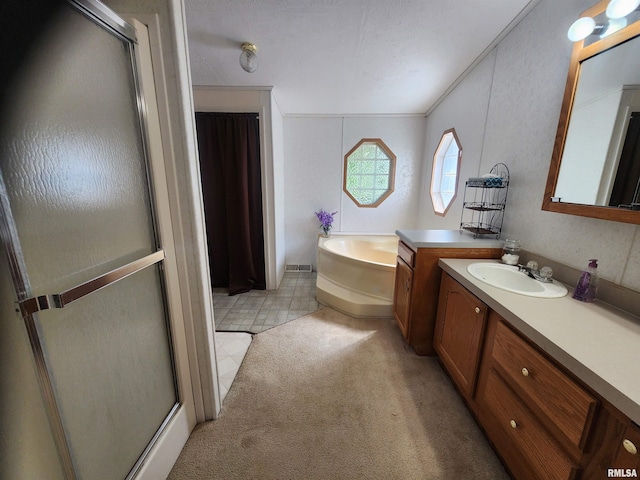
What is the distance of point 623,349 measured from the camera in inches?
30.2

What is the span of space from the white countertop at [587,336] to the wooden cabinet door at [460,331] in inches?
5.5

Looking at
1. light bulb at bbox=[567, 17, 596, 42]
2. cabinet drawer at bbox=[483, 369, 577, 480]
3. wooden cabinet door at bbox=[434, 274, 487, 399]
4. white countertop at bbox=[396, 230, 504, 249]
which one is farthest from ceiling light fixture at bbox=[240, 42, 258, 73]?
cabinet drawer at bbox=[483, 369, 577, 480]

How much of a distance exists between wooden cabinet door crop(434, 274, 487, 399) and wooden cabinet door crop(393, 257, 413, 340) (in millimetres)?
212

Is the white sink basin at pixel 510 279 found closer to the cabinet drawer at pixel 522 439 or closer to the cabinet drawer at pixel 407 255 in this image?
the cabinet drawer at pixel 407 255

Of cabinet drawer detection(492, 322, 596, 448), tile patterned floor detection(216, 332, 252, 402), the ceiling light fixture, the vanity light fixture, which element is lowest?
tile patterned floor detection(216, 332, 252, 402)

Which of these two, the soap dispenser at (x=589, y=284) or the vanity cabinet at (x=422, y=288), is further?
the vanity cabinet at (x=422, y=288)

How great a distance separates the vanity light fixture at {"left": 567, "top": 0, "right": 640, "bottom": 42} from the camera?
97 centimetres

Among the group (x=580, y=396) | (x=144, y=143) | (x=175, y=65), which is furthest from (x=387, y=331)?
(x=175, y=65)

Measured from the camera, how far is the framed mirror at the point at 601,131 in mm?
970

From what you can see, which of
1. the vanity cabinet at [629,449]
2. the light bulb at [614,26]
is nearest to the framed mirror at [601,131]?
the light bulb at [614,26]

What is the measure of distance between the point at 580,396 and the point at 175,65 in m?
1.85

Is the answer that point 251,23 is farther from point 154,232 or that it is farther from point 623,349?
point 623,349

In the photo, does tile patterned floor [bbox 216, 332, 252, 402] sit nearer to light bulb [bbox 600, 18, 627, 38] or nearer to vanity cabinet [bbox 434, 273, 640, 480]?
vanity cabinet [bbox 434, 273, 640, 480]

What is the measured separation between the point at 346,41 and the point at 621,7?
4.59ft
